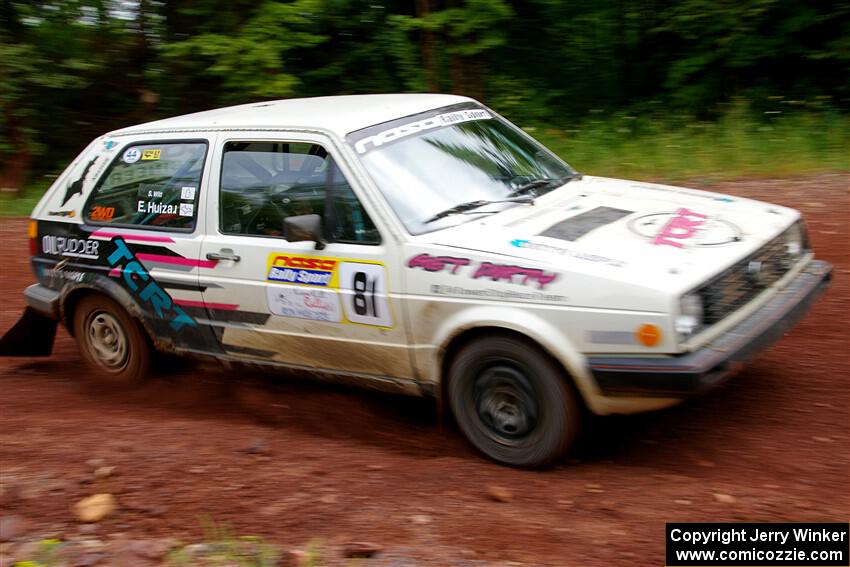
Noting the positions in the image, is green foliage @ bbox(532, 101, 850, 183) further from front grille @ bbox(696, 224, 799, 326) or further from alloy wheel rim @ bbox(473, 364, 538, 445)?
alloy wheel rim @ bbox(473, 364, 538, 445)

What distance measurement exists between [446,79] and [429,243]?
9687 mm

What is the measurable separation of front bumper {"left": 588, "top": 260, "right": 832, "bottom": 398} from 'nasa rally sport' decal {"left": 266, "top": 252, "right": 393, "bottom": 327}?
1160 millimetres

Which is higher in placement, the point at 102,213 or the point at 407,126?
the point at 407,126

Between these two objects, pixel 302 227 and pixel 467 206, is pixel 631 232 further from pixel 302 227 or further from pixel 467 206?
pixel 302 227

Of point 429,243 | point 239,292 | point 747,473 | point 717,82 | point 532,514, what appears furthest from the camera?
point 717,82

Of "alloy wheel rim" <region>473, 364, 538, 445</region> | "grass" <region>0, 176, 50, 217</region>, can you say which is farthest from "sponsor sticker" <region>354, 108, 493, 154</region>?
"grass" <region>0, 176, 50, 217</region>

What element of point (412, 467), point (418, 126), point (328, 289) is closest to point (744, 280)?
point (412, 467)

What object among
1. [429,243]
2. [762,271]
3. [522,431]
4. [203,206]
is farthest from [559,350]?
[203,206]

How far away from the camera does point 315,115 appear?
511cm

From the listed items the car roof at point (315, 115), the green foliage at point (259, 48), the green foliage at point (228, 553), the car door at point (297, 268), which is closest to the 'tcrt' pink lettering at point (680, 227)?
the car door at point (297, 268)

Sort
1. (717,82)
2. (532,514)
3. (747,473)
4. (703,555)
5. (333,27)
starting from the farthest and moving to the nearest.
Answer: (333,27) < (717,82) < (747,473) < (532,514) < (703,555)

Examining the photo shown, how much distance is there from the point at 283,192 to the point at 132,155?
1324 mm

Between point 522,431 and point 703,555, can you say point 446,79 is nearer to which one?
point 522,431

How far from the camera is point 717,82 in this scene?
42.4 ft
